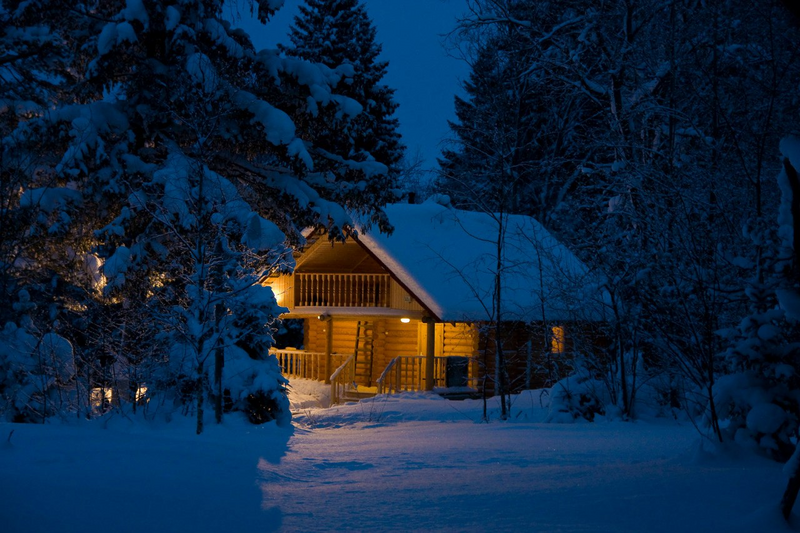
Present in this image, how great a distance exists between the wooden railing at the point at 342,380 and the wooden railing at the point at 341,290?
2.18 metres

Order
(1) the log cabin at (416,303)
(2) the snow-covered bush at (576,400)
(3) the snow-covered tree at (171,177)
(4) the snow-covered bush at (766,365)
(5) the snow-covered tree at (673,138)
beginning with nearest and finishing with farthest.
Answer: (4) the snow-covered bush at (766,365) < (5) the snow-covered tree at (673,138) < (3) the snow-covered tree at (171,177) < (2) the snow-covered bush at (576,400) < (1) the log cabin at (416,303)

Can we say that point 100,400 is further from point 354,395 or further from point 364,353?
point 364,353

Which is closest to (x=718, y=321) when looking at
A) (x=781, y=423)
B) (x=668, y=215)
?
(x=668, y=215)

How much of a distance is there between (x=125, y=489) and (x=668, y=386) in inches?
407

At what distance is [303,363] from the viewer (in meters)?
26.4

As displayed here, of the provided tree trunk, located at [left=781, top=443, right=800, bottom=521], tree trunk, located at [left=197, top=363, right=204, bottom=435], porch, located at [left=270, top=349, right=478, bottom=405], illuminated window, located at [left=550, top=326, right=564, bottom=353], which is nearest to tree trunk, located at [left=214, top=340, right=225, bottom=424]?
tree trunk, located at [left=197, top=363, right=204, bottom=435]

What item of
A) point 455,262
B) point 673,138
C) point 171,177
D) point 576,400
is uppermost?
point 673,138

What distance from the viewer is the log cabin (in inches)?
861

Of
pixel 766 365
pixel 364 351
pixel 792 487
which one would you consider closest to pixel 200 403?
pixel 766 365

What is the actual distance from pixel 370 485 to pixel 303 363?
67.8 feet

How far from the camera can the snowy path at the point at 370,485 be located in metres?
4.70

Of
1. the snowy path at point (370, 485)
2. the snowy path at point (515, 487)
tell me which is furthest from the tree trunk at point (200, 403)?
the snowy path at point (515, 487)

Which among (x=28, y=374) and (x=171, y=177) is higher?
(x=171, y=177)

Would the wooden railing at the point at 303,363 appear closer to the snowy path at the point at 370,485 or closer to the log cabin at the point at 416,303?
the log cabin at the point at 416,303
